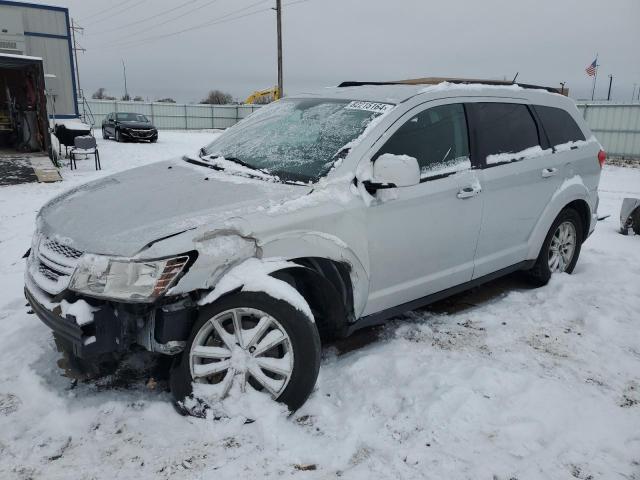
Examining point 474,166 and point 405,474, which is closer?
point 405,474

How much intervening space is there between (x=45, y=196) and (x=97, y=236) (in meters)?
7.62

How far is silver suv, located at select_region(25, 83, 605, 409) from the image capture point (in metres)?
2.35

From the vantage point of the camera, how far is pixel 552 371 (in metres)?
3.19

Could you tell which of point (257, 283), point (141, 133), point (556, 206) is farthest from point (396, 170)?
point (141, 133)

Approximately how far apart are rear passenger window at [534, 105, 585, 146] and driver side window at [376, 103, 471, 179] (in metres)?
1.19

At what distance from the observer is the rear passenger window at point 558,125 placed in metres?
4.31

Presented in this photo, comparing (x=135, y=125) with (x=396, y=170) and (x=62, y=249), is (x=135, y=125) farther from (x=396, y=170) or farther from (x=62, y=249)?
(x=396, y=170)

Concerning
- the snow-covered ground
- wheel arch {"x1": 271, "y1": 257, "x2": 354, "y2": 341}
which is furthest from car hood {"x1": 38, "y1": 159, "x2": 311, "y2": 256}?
the snow-covered ground

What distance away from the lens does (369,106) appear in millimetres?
3264

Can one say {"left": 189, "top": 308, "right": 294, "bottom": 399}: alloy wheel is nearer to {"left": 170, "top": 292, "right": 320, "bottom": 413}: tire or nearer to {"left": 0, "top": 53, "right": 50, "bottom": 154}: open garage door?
{"left": 170, "top": 292, "right": 320, "bottom": 413}: tire

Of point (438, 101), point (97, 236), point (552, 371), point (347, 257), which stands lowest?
point (552, 371)

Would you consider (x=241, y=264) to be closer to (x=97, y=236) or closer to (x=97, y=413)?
(x=97, y=236)

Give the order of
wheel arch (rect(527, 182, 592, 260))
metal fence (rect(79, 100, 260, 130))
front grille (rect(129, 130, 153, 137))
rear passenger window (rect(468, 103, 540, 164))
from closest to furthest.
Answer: rear passenger window (rect(468, 103, 540, 164))
wheel arch (rect(527, 182, 592, 260))
front grille (rect(129, 130, 153, 137))
metal fence (rect(79, 100, 260, 130))

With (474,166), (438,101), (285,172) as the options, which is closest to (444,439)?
(285,172)
